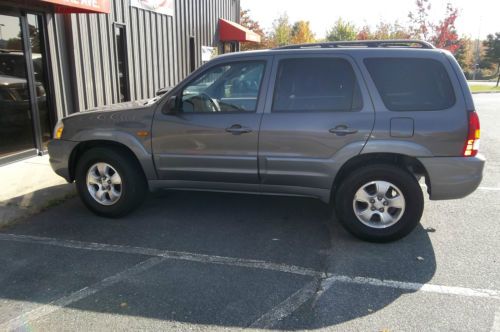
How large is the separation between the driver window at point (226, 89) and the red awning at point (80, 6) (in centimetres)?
327

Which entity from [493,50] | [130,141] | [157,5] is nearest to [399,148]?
[130,141]

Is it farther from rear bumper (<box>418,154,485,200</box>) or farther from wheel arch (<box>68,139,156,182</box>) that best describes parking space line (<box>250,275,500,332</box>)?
wheel arch (<box>68,139,156,182</box>)

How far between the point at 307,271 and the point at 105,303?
1.62m

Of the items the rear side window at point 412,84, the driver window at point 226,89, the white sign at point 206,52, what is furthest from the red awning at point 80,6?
the white sign at point 206,52

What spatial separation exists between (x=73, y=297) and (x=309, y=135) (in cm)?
247

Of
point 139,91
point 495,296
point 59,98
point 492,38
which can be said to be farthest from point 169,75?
point 492,38

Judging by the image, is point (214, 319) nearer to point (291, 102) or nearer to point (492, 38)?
point (291, 102)

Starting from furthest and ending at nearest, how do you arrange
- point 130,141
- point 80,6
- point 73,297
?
point 80,6, point 130,141, point 73,297

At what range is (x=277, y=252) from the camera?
161 inches

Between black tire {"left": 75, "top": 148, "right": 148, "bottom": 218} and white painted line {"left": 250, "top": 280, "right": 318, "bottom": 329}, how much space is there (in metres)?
2.33

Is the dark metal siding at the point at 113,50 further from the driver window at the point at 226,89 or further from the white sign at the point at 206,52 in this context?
the driver window at the point at 226,89

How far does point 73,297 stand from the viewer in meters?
3.30

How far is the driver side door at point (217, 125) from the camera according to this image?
4453 millimetres

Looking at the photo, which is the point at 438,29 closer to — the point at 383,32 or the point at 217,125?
the point at 383,32
